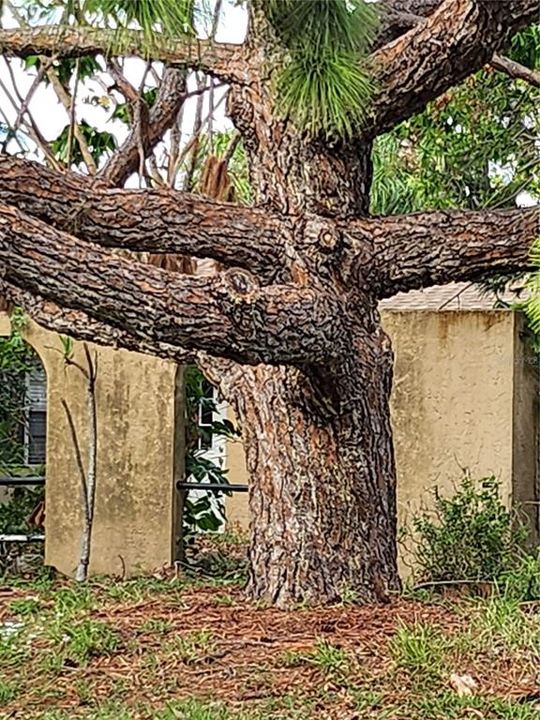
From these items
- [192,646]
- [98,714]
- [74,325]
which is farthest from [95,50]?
[98,714]

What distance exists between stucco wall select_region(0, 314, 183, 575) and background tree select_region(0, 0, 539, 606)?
52.4 inches

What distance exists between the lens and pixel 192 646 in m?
3.52

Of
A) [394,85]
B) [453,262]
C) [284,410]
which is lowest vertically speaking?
[284,410]

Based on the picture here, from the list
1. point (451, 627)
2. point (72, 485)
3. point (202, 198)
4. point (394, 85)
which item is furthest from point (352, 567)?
point (72, 485)

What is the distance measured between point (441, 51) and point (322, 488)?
1832 millimetres

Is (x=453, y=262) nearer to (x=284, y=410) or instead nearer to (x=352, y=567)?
(x=284, y=410)

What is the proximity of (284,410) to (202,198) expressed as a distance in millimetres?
977

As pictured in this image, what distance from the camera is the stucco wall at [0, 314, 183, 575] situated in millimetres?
5902

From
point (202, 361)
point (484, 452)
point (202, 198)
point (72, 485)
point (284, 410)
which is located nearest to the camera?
point (202, 198)

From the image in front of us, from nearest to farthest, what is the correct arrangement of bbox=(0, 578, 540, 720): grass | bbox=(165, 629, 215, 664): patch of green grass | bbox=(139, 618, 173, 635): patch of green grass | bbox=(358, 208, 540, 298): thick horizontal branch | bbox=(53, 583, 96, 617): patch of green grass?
1. bbox=(0, 578, 540, 720): grass
2. bbox=(165, 629, 215, 664): patch of green grass
3. bbox=(139, 618, 173, 635): patch of green grass
4. bbox=(358, 208, 540, 298): thick horizontal branch
5. bbox=(53, 583, 96, 617): patch of green grass

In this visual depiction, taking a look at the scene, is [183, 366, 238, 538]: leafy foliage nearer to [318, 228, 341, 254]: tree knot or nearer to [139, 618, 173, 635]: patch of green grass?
[139, 618, 173, 635]: patch of green grass

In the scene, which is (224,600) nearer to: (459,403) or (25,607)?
(25,607)

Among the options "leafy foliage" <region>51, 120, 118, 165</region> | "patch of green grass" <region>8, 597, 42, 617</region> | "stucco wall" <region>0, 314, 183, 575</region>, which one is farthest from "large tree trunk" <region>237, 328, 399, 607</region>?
"leafy foliage" <region>51, 120, 118, 165</region>

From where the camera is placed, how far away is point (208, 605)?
4277mm
